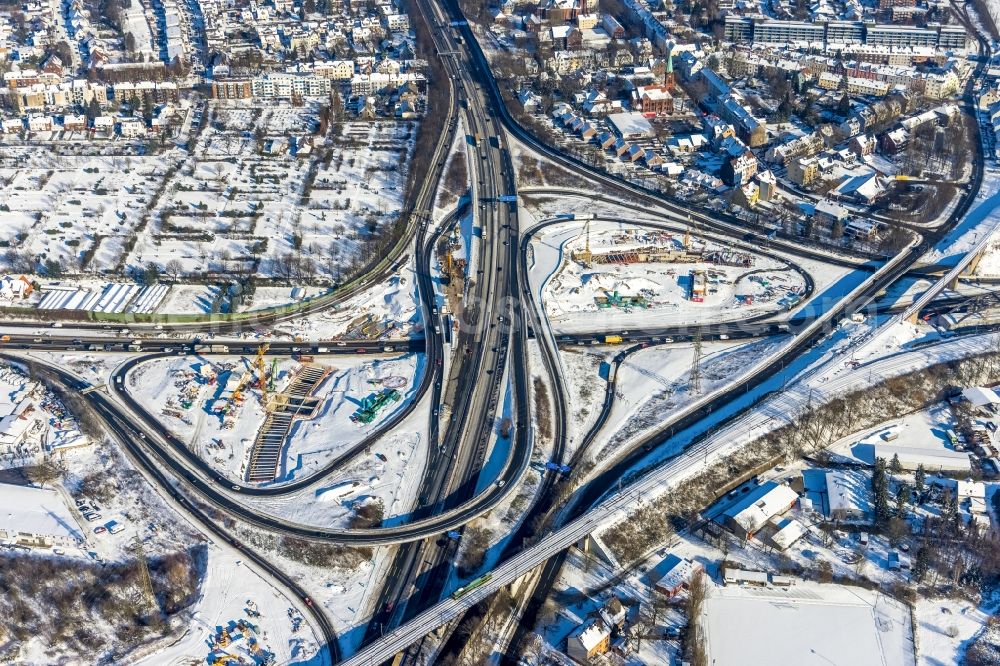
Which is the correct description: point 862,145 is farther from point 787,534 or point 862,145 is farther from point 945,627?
point 945,627

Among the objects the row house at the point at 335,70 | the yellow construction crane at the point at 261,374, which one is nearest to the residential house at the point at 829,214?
the yellow construction crane at the point at 261,374

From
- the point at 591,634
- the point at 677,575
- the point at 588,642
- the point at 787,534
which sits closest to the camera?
the point at 588,642

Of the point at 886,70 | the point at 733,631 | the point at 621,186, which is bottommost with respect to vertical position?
the point at 733,631

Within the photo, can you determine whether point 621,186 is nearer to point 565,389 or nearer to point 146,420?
point 565,389

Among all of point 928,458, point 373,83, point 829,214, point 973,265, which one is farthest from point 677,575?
point 373,83

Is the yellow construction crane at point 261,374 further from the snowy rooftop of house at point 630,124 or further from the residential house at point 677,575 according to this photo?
the snowy rooftop of house at point 630,124

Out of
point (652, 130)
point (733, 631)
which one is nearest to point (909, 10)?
point (652, 130)
